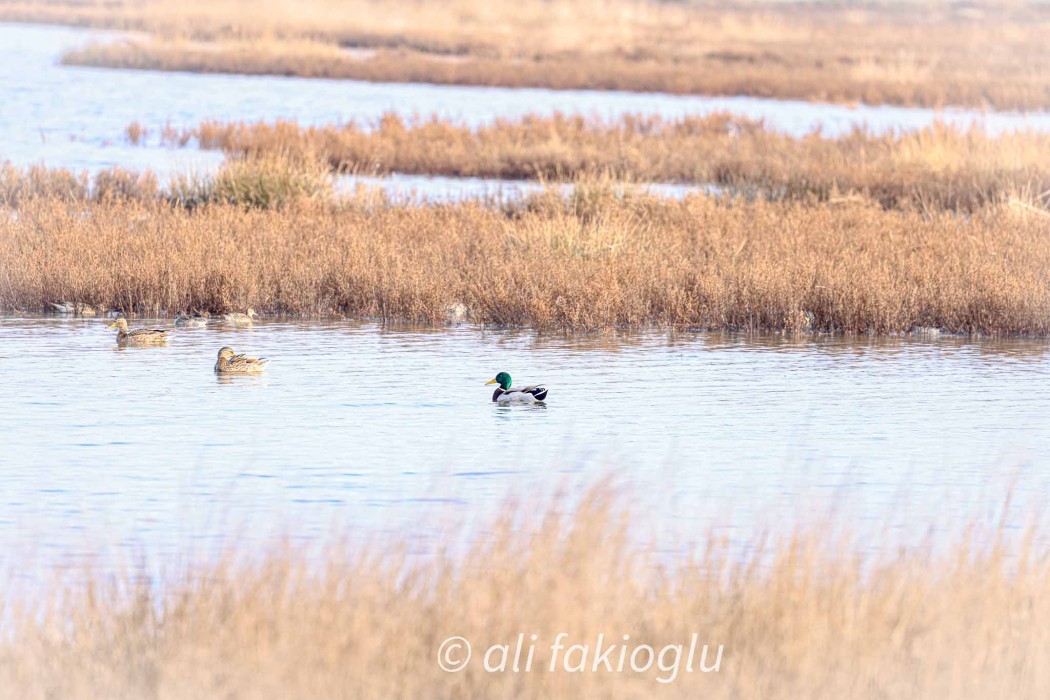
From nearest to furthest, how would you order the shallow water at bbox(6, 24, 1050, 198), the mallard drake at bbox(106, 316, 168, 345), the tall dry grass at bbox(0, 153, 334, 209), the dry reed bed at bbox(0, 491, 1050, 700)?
the dry reed bed at bbox(0, 491, 1050, 700) < the mallard drake at bbox(106, 316, 168, 345) < the tall dry grass at bbox(0, 153, 334, 209) < the shallow water at bbox(6, 24, 1050, 198)

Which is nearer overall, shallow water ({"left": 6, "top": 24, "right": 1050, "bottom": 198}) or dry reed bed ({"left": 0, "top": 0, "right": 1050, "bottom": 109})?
shallow water ({"left": 6, "top": 24, "right": 1050, "bottom": 198})

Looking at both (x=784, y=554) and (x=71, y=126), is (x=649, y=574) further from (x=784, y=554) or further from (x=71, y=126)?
(x=71, y=126)

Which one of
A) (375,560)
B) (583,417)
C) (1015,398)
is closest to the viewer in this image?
(375,560)

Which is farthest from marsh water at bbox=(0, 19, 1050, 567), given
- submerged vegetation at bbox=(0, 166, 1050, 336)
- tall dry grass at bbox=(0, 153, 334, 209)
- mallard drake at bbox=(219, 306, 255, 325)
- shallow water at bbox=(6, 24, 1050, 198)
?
shallow water at bbox=(6, 24, 1050, 198)

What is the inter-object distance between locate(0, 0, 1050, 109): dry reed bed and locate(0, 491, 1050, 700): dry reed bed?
4151cm

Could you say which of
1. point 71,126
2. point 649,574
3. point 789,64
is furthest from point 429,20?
point 649,574

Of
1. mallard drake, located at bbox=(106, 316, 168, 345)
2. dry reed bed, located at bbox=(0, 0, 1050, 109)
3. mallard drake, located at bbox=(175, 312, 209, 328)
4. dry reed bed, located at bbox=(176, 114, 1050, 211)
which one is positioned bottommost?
mallard drake, located at bbox=(175, 312, 209, 328)

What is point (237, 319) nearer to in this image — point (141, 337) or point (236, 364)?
point (141, 337)

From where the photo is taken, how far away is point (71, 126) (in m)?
37.2

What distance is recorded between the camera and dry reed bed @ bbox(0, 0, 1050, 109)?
51500mm

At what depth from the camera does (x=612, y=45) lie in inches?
2586

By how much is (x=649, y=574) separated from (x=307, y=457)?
3326 mm

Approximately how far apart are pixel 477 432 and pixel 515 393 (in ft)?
2.57

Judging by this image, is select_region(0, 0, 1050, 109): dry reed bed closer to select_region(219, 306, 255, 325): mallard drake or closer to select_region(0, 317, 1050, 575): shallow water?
select_region(219, 306, 255, 325): mallard drake
